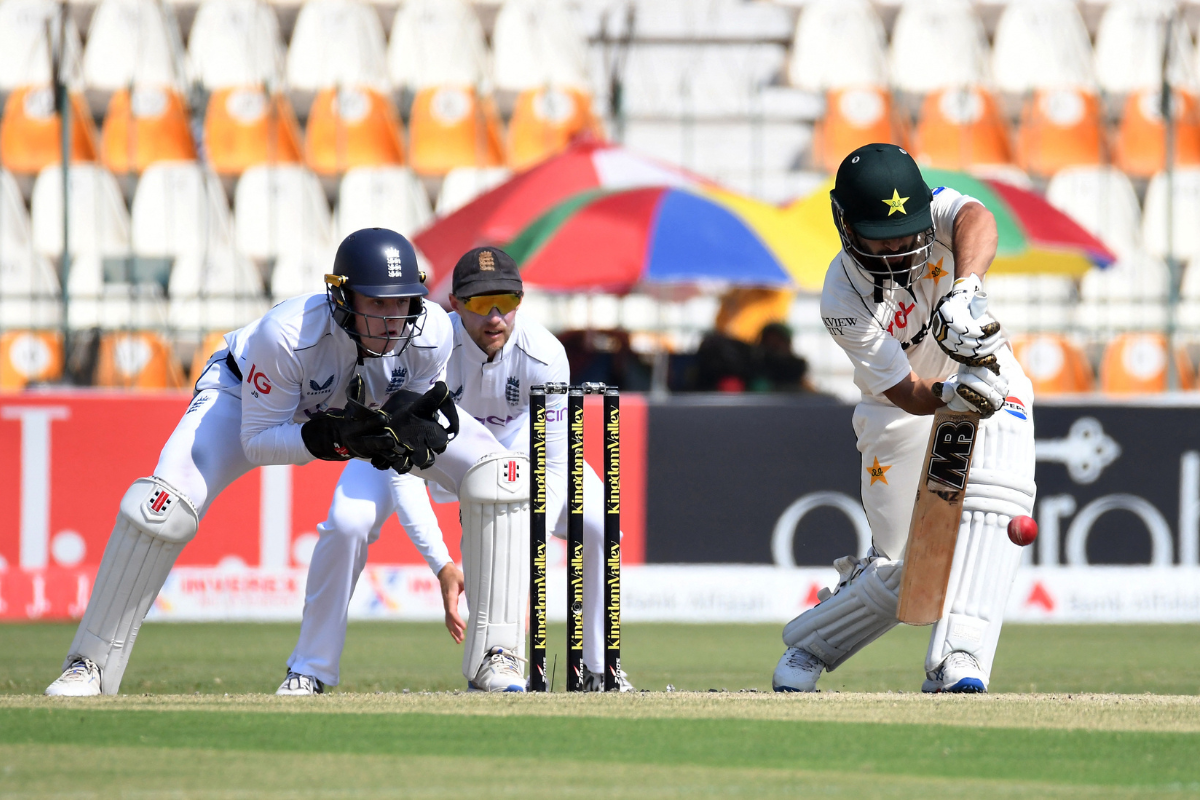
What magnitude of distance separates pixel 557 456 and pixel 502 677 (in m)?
0.92

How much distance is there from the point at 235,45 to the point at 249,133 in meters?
1.02

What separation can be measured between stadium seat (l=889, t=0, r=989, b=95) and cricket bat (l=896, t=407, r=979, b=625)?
386 inches

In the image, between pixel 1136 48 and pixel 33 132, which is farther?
pixel 1136 48

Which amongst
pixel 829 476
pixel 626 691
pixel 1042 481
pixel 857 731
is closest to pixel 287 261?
pixel 829 476

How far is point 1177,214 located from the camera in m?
12.9

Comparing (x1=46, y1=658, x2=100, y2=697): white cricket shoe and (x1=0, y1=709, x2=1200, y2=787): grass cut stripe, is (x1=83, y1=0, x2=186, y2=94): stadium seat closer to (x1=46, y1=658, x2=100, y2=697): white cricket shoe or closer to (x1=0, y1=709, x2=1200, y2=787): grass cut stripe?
(x1=46, y1=658, x2=100, y2=697): white cricket shoe

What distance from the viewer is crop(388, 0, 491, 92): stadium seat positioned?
43.4ft

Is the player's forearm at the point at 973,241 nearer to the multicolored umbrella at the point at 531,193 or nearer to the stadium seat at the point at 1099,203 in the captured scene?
the multicolored umbrella at the point at 531,193

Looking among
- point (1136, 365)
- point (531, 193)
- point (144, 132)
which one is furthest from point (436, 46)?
point (1136, 365)

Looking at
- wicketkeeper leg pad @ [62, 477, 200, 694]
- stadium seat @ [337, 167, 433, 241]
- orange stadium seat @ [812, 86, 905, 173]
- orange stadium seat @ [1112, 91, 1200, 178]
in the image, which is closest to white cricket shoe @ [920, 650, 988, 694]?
wicketkeeper leg pad @ [62, 477, 200, 694]

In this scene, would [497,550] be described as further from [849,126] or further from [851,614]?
[849,126]

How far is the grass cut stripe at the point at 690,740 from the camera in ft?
10.4

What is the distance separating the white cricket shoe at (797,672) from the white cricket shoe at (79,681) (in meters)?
1.98

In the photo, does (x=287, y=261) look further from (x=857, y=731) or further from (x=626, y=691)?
(x=857, y=731)
